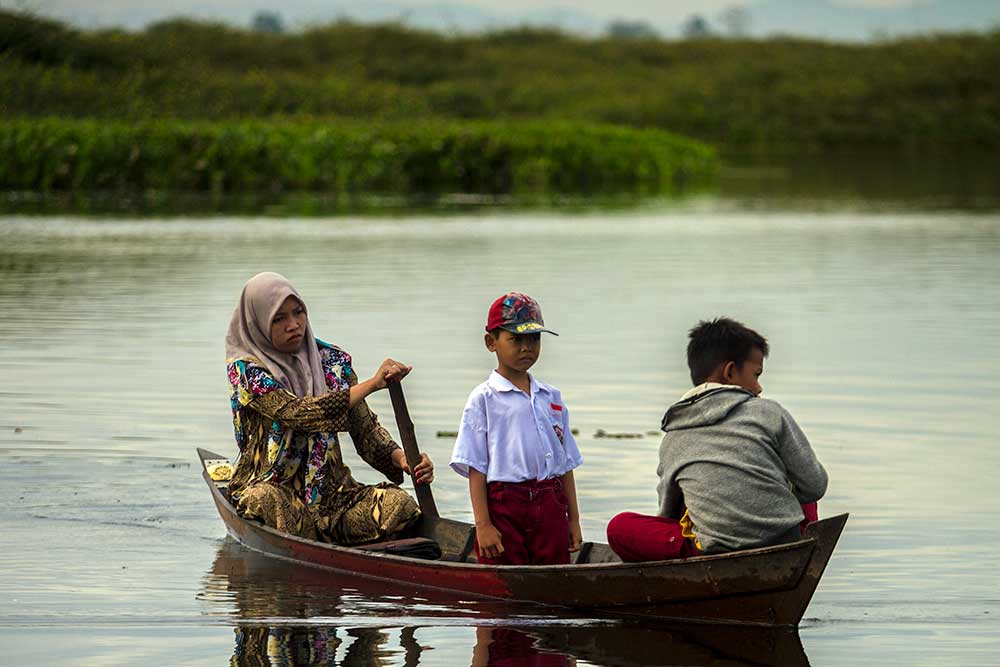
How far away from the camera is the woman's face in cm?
734

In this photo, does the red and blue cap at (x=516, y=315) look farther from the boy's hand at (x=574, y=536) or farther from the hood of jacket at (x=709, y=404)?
the boy's hand at (x=574, y=536)

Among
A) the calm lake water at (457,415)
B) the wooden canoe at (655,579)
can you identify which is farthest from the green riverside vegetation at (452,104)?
the wooden canoe at (655,579)

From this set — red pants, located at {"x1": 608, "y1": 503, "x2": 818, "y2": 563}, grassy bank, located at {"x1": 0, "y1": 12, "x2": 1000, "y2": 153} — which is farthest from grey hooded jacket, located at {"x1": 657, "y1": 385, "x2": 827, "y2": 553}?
grassy bank, located at {"x1": 0, "y1": 12, "x2": 1000, "y2": 153}

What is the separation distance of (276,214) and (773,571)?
24.3 metres

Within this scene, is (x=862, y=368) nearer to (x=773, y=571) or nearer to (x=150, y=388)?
(x=150, y=388)

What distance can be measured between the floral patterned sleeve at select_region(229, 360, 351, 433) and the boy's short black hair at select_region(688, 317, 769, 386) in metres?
1.66

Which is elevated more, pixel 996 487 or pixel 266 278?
pixel 266 278

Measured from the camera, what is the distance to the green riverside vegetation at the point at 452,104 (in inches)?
1485

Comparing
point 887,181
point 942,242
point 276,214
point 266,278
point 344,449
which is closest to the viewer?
point 266,278

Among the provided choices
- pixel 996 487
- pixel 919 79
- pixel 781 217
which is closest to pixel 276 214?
pixel 781 217

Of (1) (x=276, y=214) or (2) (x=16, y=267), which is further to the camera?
(1) (x=276, y=214)

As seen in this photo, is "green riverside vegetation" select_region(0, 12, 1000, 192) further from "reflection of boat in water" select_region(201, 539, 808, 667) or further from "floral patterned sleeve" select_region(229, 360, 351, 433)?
"reflection of boat in water" select_region(201, 539, 808, 667)

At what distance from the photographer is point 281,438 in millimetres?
7527

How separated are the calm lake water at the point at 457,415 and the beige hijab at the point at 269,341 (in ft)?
2.61
